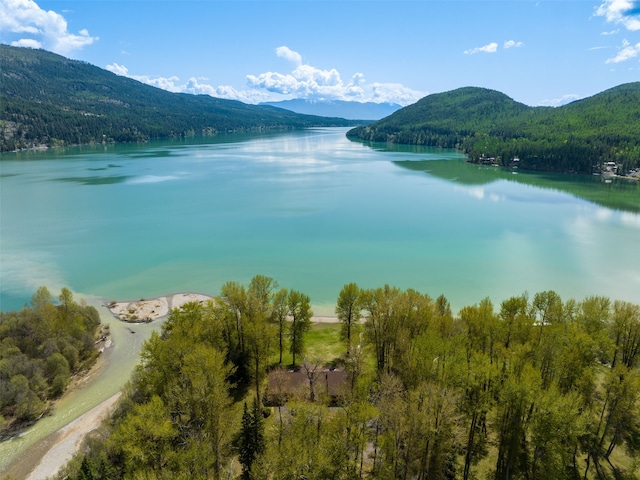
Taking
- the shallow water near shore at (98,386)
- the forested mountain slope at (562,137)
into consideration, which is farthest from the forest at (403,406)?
the forested mountain slope at (562,137)

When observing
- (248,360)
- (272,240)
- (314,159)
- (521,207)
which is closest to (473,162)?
(314,159)

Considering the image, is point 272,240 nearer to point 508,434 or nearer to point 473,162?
point 508,434

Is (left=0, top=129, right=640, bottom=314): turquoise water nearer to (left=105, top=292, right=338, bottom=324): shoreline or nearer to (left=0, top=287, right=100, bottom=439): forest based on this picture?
(left=105, top=292, right=338, bottom=324): shoreline

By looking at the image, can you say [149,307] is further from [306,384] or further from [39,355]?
[306,384]

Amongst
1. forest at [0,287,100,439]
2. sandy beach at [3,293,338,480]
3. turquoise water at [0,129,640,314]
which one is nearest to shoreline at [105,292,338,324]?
turquoise water at [0,129,640,314]

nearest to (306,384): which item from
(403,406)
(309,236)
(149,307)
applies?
(403,406)

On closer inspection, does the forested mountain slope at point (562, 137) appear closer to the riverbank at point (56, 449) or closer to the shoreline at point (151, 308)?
the shoreline at point (151, 308)
